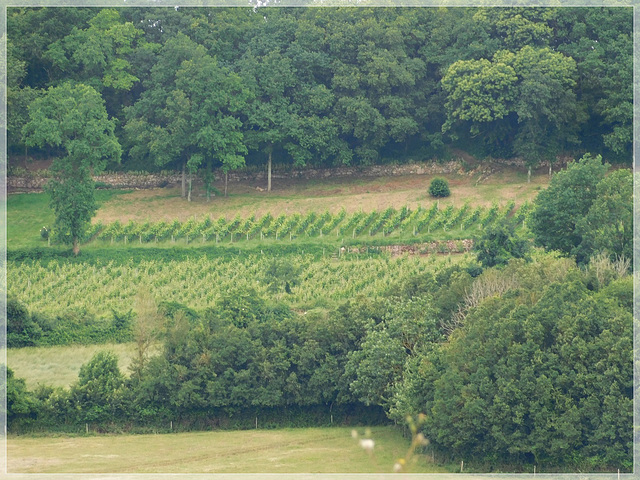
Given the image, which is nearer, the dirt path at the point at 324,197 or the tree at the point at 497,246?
the tree at the point at 497,246

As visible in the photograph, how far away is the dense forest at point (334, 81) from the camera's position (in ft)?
223

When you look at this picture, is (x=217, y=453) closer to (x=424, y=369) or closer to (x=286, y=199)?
(x=424, y=369)

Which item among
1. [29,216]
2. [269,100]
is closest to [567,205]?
[269,100]

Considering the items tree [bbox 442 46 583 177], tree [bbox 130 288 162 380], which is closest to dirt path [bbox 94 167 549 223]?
tree [bbox 442 46 583 177]

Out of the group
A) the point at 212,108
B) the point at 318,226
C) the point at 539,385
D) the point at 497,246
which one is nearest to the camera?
the point at 539,385

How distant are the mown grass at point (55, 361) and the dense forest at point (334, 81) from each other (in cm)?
1653

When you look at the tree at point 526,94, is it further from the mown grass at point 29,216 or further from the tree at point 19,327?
the tree at point 19,327

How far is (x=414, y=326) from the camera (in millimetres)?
48375

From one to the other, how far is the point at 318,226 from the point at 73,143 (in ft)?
38.8

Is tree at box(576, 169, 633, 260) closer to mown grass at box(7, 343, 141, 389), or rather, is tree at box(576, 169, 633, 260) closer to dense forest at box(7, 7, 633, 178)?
dense forest at box(7, 7, 633, 178)

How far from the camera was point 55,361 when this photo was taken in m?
53.2

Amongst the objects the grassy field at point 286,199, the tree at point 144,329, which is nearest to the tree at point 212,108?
the grassy field at point 286,199

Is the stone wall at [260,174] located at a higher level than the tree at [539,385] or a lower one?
higher

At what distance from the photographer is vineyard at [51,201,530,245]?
6359cm
